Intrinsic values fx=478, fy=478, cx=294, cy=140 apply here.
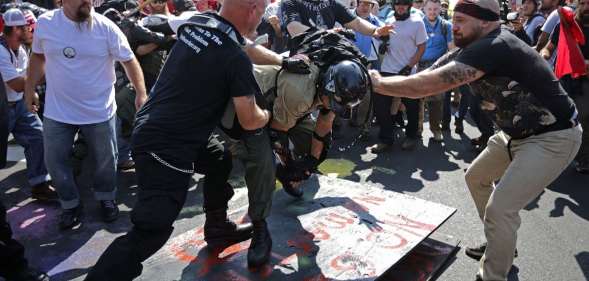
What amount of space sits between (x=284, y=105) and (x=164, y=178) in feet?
3.46

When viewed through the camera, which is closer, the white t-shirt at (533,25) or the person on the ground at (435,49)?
the white t-shirt at (533,25)

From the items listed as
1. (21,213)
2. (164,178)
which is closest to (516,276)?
(164,178)

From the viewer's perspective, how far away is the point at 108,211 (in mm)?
4008

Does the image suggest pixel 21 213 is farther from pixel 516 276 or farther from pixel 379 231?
pixel 516 276

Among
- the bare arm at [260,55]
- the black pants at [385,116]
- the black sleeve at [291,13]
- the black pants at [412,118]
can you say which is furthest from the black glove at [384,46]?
the bare arm at [260,55]

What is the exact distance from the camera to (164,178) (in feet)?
7.76

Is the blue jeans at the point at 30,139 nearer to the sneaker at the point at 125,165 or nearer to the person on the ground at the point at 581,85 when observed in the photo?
the sneaker at the point at 125,165

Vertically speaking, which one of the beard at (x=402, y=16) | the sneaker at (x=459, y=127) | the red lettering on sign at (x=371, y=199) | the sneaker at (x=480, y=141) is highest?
the beard at (x=402, y=16)

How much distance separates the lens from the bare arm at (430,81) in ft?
9.02

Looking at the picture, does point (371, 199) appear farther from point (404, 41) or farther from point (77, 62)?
point (404, 41)

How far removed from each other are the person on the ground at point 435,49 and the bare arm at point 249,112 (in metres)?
4.26

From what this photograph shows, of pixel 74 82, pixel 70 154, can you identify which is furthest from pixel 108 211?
pixel 74 82

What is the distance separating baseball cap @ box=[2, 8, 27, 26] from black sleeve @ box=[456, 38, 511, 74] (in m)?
3.77

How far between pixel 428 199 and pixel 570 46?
216 cm
